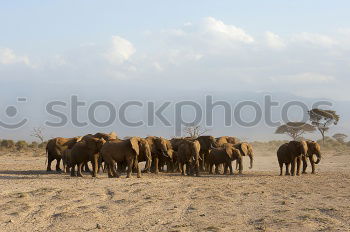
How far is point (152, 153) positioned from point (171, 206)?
12101mm

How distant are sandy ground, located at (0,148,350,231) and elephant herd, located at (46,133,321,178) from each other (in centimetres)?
286

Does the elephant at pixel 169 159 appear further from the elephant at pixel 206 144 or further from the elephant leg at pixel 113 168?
the elephant leg at pixel 113 168

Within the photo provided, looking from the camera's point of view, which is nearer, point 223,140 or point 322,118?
point 223,140

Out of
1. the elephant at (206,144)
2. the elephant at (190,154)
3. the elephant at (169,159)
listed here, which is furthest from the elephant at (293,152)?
the elephant at (169,159)

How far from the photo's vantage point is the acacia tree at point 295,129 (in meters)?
74.7

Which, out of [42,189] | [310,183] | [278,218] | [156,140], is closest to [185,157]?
[156,140]

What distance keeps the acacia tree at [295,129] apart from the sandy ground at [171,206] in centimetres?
5688

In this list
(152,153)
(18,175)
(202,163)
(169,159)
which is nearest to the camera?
(18,175)

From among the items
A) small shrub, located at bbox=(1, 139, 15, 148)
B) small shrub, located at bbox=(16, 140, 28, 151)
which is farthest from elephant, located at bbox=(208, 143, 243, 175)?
small shrub, located at bbox=(1, 139, 15, 148)

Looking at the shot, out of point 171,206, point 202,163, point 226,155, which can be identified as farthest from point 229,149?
point 171,206

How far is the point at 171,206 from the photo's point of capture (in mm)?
13531

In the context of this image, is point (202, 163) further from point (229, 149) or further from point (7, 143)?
point (7, 143)

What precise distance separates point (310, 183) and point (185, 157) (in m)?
6.89

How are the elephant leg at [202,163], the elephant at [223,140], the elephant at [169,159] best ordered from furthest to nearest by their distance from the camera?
the elephant at [223,140] < the elephant leg at [202,163] < the elephant at [169,159]
